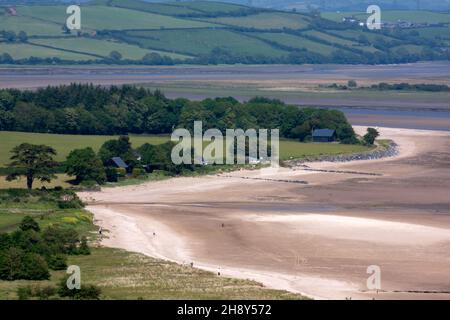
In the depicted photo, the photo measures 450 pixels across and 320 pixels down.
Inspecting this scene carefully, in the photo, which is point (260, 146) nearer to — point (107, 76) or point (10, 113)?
point (10, 113)

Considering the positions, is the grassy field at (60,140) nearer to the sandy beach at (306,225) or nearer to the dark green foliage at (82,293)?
the sandy beach at (306,225)

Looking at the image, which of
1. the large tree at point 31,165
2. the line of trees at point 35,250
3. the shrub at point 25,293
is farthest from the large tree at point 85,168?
the shrub at point 25,293

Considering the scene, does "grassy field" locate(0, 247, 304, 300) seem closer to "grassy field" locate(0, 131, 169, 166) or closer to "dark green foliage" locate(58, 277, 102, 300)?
"dark green foliage" locate(58, 277, 102, 300)

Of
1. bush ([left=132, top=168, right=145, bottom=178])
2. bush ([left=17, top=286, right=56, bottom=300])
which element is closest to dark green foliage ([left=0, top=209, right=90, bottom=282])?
bush ([left=17, top=286, right=56, bottom=300])

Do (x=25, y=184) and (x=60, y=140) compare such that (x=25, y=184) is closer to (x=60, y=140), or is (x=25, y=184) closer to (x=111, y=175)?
(x=111, y=175)

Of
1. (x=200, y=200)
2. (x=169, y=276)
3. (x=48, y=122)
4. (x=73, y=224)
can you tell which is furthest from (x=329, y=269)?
(x=48, y=122)

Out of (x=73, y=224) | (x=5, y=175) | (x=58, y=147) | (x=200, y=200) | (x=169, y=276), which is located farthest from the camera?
(x=58, y=147)
